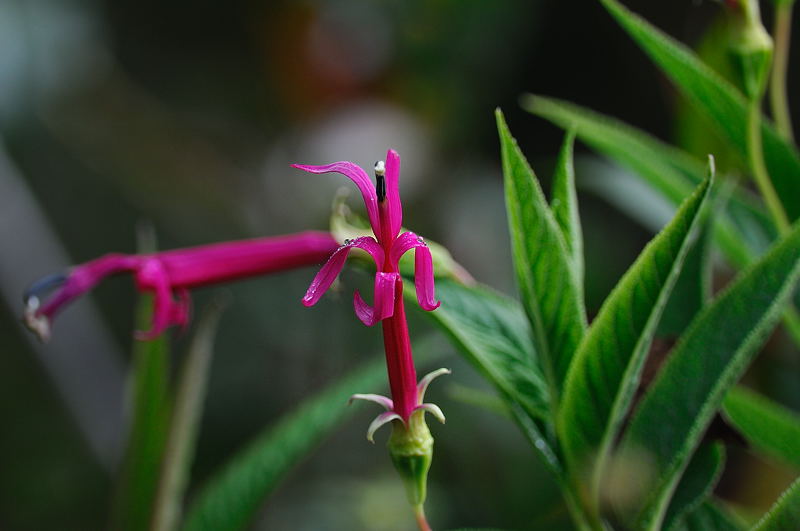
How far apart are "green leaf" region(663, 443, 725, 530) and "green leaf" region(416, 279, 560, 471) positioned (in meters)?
0.06

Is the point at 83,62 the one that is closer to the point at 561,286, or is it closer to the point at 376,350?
the point at 376,350

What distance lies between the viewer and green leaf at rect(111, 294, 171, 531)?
1.80ft

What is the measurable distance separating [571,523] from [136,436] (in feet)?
0.95

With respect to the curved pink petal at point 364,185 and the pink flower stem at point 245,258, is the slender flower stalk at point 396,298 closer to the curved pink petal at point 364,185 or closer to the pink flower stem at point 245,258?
the curved pink petal at point 364,185

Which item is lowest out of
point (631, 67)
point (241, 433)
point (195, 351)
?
point (241, 433)

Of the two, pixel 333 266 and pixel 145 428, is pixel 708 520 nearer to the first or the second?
pixel 333 266

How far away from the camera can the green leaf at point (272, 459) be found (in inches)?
19.9

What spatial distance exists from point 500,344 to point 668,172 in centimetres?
19

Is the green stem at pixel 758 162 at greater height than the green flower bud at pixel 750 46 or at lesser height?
lesser

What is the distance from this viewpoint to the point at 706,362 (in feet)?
1.17

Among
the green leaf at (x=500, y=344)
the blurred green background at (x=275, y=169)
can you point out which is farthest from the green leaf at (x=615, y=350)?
the blurred green background at (x=275, y=169)

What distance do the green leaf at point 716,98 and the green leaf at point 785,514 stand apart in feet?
0.66

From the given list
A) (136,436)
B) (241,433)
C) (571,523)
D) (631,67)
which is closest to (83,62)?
(241,433)

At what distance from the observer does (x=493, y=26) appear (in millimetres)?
1765
